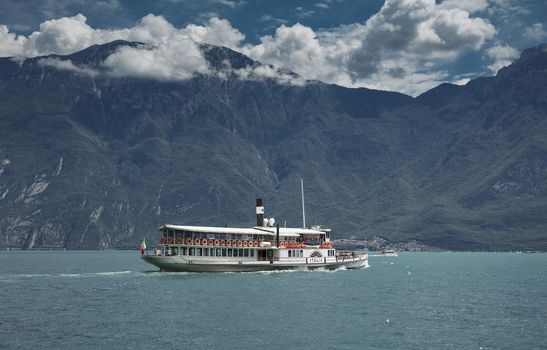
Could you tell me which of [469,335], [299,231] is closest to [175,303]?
[469,335]

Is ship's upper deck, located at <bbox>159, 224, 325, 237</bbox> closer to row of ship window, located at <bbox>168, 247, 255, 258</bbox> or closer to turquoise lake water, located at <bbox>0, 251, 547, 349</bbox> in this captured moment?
row of ship window, located at <bbox>168, 247, 255, 258</bbox>

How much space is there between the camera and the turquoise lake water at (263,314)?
6234cm

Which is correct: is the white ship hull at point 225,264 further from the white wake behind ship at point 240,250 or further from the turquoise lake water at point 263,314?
the turquoise lake water at point 263,314

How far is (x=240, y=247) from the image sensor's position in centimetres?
13112

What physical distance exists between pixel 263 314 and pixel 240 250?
5452 cm

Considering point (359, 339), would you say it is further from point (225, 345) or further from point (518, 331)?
point (518, 331)

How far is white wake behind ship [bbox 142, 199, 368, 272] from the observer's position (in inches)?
4909

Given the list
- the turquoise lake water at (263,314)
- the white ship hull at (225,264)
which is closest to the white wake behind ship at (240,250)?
the white ship hull at (225,264)

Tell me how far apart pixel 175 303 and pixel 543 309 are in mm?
46012

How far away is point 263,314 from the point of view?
256 feet

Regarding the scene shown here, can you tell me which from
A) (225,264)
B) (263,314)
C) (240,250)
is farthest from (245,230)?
(263,314)

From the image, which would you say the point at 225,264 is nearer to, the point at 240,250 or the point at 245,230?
the point at 240,250

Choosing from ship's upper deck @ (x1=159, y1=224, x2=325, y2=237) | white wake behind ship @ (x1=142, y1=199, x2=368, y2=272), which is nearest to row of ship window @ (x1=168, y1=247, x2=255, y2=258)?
white wake behind ship @ (x1=142, y1=199, x2=368, y2=272)

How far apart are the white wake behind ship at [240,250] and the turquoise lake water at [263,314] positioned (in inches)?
264
